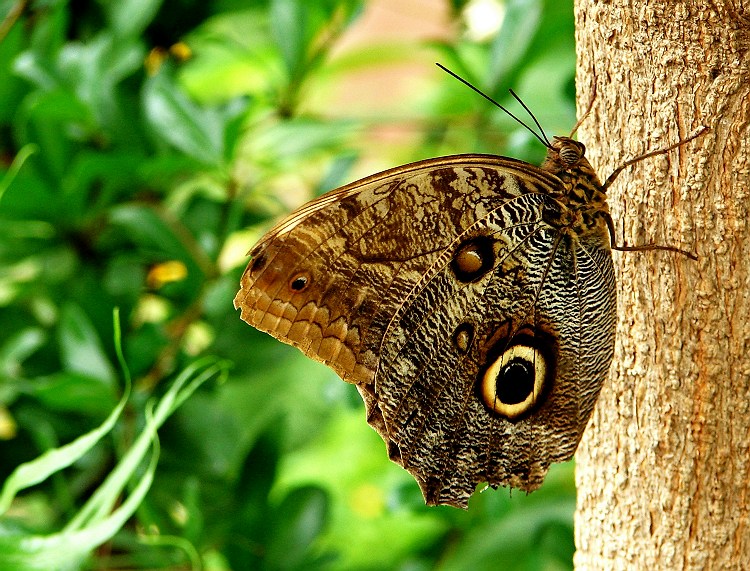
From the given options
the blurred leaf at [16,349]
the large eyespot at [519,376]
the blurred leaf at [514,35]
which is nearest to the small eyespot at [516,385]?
the large eyespot at [519,376]

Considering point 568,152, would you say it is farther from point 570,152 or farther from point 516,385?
point 516,385

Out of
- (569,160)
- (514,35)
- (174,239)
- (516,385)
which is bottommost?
(516,385)

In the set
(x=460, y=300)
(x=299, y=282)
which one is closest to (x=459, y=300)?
(x=460, y=300)

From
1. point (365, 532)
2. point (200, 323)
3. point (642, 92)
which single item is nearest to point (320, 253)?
point (642, 92)

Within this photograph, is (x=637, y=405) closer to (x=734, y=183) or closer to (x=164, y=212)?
(x=734, y=183)

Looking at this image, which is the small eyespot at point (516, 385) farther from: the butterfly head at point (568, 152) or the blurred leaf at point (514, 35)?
the blurred leaf at point (514, 35)

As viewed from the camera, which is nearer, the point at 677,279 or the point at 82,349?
the point at 677,279

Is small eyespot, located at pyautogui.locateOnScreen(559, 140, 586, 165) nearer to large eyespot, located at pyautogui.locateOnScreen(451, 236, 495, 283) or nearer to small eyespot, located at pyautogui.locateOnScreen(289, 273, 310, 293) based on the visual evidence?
large eyespot, located at pyautogui.locateOnScreen(451, 236, 495, 283)
